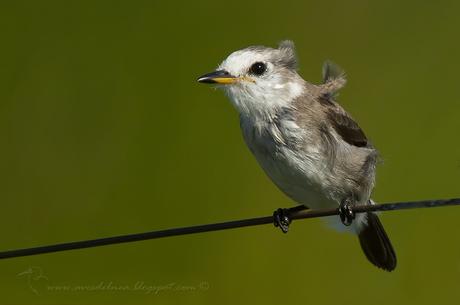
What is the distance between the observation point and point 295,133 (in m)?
5.41

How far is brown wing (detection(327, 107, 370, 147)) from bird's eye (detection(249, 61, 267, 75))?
48 cm

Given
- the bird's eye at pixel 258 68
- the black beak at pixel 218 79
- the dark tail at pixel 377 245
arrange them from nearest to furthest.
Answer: the black beak at pixel 218 79
the bird's eye at pixel 258 68
the dark tail at pixel 377 245

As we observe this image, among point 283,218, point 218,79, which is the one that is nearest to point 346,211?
point 283,218

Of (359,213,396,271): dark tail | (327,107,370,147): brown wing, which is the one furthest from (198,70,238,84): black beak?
(359,213,396,271): dark tail

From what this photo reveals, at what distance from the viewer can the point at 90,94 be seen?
8188 millimetres

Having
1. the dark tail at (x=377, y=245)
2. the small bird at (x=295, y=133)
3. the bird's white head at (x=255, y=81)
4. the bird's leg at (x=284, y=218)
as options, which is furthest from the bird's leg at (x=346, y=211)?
the bird's white head at (x=255, y=81)

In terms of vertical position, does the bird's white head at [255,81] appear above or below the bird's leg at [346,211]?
above

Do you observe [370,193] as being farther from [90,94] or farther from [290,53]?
[90,94]

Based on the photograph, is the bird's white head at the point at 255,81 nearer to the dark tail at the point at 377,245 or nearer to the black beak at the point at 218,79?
the black beak at the point at 218,79

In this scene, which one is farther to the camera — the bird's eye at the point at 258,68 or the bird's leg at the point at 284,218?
the bird's leg at the point at 284,218

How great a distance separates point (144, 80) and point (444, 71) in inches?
99.9

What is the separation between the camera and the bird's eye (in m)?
5.62

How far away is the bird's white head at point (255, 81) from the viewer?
18.1 ft

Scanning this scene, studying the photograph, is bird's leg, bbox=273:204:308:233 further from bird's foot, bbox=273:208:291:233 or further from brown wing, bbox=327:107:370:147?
brown wing, bbox=327:107:370:147
